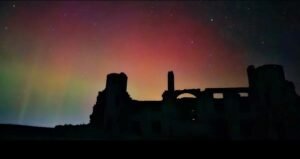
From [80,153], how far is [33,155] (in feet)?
1.36

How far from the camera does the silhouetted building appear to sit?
2758 centimetres

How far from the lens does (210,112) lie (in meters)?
29.6

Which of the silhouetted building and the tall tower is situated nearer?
the silhouetted building

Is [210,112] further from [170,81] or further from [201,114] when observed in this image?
[170,81]

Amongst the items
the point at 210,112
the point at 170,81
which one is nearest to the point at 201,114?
the point at 210,112

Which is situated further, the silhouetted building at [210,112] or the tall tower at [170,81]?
the tall tower at [170,81]

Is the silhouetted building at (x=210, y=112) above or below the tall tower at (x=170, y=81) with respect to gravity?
below

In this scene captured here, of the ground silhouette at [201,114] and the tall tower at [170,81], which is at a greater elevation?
the tall tower at [170,81]

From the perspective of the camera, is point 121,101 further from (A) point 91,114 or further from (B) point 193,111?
(B) point 193,111

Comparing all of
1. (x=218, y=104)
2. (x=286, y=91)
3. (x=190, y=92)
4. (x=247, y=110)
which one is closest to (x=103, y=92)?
(x=190, y=92)

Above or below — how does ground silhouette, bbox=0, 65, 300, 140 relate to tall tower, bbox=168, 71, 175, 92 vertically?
below

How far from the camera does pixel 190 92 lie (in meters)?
32.2

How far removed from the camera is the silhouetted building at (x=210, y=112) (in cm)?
2758

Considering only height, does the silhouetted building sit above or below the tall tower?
A: below
